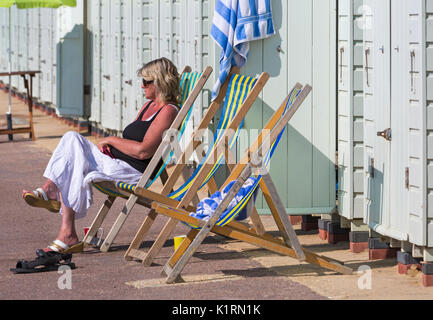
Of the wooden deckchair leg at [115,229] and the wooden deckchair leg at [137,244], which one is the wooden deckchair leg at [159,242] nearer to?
the wooden deckchair leg at [137,244]

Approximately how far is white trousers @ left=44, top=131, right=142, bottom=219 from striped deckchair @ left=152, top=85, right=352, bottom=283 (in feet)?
2.45

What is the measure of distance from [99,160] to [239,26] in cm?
122

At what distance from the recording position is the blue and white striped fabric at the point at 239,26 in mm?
7180

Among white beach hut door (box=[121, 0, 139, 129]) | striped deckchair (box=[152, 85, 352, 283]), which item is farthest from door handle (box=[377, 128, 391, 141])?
white beach hut door (box=[121, 0, 139, 129])

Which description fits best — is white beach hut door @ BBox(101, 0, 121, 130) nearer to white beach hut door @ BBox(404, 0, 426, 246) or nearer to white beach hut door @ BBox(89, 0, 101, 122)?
white beach hut door @ BBox(89, 0, 101, 122)

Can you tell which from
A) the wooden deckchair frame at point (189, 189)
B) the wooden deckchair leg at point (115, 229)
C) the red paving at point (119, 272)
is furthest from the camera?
the wooden deckchair leg at point (115, 229)

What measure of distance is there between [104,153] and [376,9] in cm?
193

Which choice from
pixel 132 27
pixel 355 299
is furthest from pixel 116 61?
pixel 355 299

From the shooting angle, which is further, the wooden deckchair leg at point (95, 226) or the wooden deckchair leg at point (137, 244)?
the wooden deckchair leg at point (95, 226)

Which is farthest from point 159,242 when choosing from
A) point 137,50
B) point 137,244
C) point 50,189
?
point 137,50

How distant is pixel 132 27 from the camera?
12422mm

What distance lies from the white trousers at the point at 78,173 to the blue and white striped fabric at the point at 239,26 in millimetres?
948

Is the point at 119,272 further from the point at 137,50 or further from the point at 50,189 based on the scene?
the point at 137,50

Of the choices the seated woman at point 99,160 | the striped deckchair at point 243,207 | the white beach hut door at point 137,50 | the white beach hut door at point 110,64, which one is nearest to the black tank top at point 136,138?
the seated woman at point 99,160
